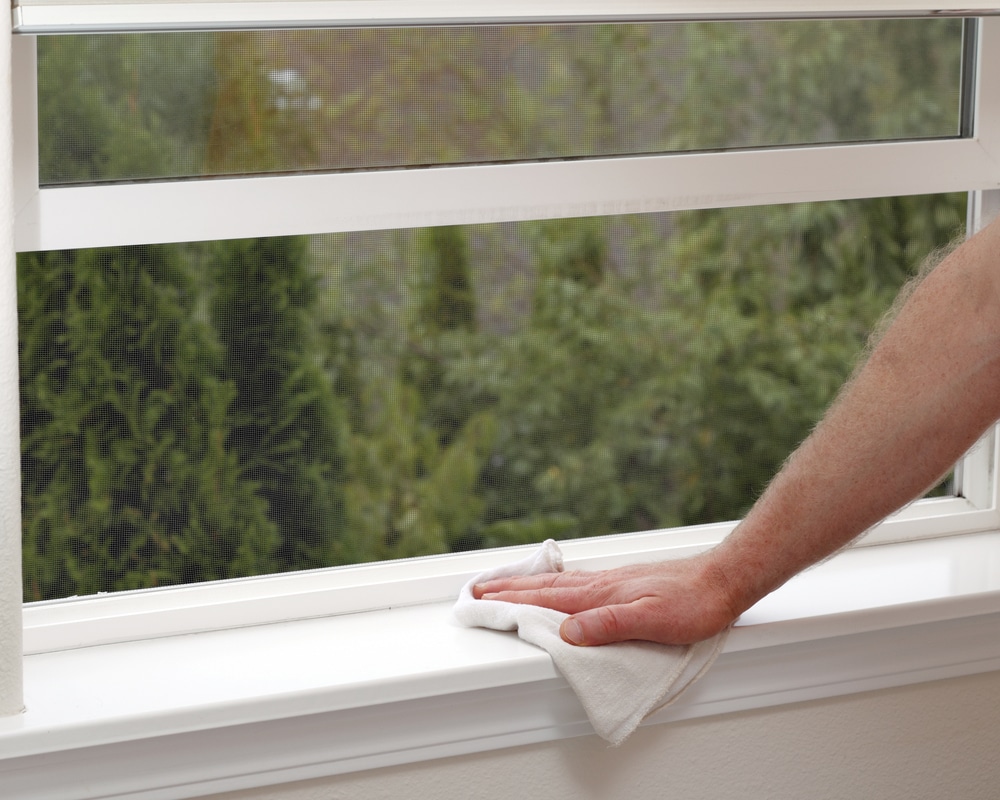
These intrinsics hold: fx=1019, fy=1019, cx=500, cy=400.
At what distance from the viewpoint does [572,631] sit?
1.15m

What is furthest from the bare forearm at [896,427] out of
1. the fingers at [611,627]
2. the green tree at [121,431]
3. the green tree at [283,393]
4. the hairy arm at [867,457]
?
the green tree at [121,431]

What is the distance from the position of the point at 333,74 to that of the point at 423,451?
51 cm

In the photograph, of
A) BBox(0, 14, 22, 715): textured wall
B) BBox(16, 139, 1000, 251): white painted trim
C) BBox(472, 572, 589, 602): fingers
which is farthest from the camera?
BBox(472, 572, 589, 602): fingers

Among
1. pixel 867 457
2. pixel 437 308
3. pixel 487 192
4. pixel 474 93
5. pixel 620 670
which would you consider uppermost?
pixel 474 93

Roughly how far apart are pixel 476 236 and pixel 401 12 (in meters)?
0.32

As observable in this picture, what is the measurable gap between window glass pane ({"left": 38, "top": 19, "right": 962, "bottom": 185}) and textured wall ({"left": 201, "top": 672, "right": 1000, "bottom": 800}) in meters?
0.73

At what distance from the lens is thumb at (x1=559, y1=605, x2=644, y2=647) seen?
1135 mm

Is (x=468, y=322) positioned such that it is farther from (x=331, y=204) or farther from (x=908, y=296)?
(x=908, y=296)

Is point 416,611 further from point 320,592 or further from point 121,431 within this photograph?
point 121,431

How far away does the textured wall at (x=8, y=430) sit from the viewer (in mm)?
944

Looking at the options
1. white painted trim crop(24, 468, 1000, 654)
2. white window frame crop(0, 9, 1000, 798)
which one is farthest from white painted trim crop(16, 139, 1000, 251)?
white painted trim crop(24, 468, 1000, 654)

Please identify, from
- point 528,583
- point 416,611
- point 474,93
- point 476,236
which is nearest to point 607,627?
point 528,583

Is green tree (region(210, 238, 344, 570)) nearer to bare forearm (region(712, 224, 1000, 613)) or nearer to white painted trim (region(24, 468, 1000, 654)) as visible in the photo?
white painted trim (region(24, 468, 1000, 654))

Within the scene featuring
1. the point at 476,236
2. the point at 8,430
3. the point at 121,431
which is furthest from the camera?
the point at 476,236
